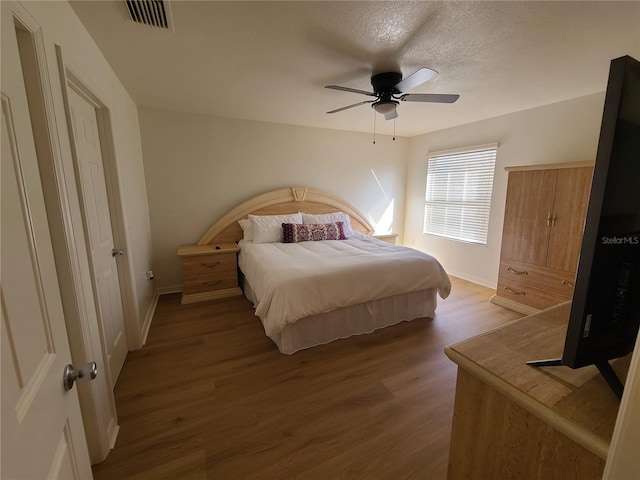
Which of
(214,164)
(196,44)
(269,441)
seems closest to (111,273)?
(269,441)

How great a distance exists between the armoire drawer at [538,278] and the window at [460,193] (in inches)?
30.2

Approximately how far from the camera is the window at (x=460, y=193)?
12.8 ft

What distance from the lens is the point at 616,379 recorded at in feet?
2.39

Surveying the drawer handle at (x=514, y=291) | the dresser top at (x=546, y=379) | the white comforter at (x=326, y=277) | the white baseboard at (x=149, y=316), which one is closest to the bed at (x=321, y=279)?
the white comforter at (x=326, y=277)

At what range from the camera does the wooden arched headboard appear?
3807mm

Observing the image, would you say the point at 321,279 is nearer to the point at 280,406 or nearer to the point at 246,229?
the point at 280,406

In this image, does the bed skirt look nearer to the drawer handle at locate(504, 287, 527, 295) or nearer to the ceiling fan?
the drawer handle at locate(504, 287, 527, 295)

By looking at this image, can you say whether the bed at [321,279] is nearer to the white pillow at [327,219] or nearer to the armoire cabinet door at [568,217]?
the white pillow at [327,219]

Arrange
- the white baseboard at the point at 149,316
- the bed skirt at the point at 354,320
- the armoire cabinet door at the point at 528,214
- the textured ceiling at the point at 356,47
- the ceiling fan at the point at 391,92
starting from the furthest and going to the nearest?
the armoire cabinet door at the point at 528,214 → the white baseboard at the point at 149,316 → the bed skirt at the point at 354,320 → the ceiling fan at the point at 391,92 → the textured ceiling at the point at 356,47

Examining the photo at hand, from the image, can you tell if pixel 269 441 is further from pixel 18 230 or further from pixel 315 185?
pixel 315 185

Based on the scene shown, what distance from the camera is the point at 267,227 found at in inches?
145

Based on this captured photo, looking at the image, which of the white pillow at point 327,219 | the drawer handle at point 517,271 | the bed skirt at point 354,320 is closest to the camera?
the bed skirt at point 354,320

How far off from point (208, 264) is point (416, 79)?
292cm

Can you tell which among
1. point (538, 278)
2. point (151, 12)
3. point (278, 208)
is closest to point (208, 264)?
point (278, 208)
